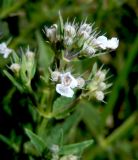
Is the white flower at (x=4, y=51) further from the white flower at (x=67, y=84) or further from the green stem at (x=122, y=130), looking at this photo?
the green stem at (x=122, y=130)

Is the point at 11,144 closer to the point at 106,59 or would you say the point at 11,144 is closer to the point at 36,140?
the point at 36,140

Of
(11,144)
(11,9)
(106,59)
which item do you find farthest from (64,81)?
(106,59)

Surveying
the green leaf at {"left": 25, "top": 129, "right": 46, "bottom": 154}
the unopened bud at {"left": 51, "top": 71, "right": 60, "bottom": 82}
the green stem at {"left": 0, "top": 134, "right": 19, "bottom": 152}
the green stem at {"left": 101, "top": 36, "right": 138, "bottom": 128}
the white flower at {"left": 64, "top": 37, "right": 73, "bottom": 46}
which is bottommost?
the green stem at {"left": 101, "top": 36, "right": 138, "bottom": 128}

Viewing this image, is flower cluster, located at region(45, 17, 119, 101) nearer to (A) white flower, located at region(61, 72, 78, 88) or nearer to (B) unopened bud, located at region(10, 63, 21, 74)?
(A) white flower, located at region(61, 72, 78, 88)

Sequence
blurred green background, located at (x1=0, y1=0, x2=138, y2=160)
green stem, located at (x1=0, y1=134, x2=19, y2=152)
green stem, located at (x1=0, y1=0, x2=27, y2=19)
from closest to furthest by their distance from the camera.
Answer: green stem, located at (x1=0, y1=134, x2=19, y2=152), green stem, located at (x1=0, y1=0, x2=27, y2=19), blurred green background, located at (x1=0, y1=0, x2=138, y2=160)

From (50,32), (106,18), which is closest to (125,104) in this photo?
(106,18)

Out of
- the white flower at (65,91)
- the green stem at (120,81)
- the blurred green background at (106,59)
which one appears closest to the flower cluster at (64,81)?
the white flower at (65,91)

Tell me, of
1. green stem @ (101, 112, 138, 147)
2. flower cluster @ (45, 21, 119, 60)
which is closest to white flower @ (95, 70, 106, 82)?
flower cluster @ (45, 21, 119, 60)

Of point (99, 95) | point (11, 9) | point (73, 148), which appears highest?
point (11, 9)
